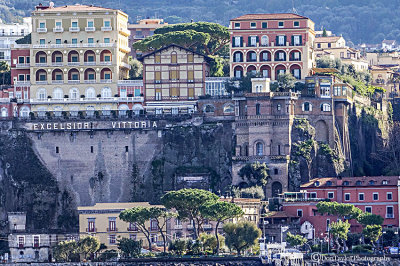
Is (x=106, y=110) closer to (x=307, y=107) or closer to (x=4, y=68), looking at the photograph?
(x=4, y=68)

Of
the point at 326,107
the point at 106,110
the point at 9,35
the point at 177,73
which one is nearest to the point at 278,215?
the point at 326,107

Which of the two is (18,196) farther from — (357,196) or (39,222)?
(357,196)

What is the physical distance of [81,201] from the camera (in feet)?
503

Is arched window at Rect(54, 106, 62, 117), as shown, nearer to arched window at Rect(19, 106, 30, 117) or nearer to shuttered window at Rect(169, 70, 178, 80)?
arched window at Rect(19, 106, 30, 117)

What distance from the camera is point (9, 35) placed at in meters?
184

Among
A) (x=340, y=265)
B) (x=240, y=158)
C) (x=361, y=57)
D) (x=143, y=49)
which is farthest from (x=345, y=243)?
(x=361, y=57)

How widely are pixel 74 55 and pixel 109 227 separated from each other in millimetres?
27419

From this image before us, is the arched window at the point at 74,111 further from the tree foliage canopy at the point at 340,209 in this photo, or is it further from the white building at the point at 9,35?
the tree foliage canopy at the point at 340,209

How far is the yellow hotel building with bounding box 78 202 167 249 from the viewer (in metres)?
141

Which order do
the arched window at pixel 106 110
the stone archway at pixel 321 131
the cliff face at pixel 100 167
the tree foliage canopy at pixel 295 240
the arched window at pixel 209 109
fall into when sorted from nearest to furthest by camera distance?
the tree foliage canopy at pixel 295 240 → the cliff face at pixel 100 167 → the stone archway at pixel 321 131 → the arched window at pixel 209 109 → the arched window at pixel 106 110

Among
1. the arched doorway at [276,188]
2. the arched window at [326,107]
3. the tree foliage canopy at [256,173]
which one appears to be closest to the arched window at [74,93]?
the tree foliage canopy at [256,173]

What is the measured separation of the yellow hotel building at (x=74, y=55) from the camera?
534 feet

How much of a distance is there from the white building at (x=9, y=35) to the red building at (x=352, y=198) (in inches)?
1849

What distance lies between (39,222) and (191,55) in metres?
22.9
